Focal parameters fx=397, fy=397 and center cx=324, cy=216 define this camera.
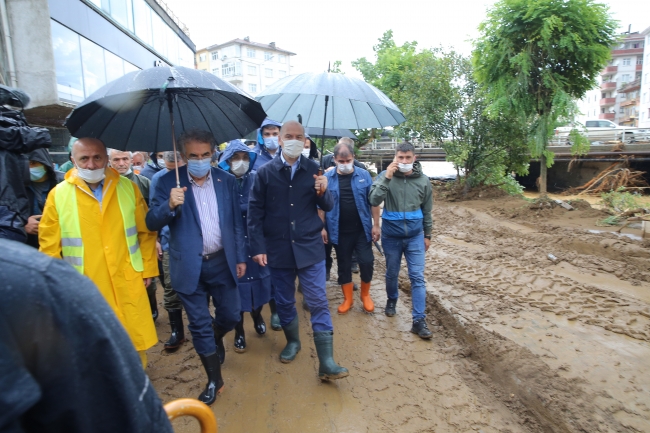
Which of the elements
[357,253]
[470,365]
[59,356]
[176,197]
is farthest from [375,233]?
[59,356]

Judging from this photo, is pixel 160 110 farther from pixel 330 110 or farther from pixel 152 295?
pixel 152 295

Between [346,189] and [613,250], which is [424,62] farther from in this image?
[346,189]

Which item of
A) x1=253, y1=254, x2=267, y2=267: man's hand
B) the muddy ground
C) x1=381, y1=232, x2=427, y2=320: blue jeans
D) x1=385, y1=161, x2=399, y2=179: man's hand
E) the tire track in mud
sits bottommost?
the muddy ground

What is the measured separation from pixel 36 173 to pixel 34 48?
33.5 feet

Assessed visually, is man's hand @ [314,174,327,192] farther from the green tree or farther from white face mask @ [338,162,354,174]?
the green tree

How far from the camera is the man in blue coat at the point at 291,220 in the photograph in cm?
345

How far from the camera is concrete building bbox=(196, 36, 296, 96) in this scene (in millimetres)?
55188

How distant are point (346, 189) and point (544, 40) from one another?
8516mm

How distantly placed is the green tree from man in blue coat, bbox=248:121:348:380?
9.47 metres

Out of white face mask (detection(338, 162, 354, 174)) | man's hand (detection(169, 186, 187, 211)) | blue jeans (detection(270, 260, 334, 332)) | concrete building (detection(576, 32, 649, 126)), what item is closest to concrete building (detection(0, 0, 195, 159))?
white face mask (detection(338, 162, 354, 174))

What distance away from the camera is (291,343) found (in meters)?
3.82

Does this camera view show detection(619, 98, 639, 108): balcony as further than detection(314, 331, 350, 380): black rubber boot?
Yes

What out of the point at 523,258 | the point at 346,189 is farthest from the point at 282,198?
the point at 523,258

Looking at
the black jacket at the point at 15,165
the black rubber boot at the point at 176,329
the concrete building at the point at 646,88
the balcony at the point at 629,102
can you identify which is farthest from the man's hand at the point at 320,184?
the balcony at the point at 629,102
